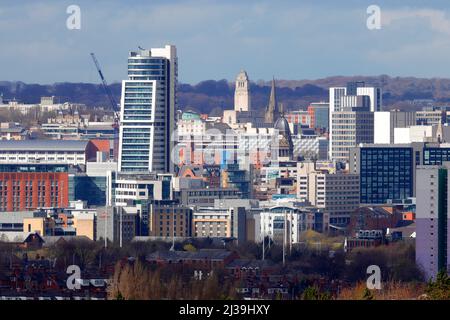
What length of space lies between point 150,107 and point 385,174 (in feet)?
24.6

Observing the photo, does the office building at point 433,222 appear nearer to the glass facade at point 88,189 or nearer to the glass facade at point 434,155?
the glass facade at point 434,155

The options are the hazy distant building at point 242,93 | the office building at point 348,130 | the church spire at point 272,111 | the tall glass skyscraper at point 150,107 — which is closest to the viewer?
the tall glass skyscraper at point 150,107

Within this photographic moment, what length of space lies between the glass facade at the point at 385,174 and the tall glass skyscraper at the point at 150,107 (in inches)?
234

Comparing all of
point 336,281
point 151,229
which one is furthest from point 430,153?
point 336,281

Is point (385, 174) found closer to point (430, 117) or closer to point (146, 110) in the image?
point (146, 110)

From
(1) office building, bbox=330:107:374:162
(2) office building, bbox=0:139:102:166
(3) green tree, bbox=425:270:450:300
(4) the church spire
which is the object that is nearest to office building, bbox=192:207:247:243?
(2) office building, bbox=0:139:102:166

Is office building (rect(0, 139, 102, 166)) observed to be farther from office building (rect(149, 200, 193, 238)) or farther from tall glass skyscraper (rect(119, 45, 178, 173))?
office building (rect(149, 200, 193, 238))

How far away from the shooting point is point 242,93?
246ft

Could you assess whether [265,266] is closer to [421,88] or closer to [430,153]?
[430,153]

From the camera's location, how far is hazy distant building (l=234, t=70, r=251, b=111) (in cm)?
7144

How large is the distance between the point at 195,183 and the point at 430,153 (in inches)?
296

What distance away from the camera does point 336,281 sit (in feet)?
84.9

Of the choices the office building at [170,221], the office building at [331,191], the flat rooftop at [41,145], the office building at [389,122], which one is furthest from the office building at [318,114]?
the office building at [170,221]

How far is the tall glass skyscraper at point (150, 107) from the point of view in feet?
190
